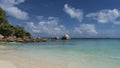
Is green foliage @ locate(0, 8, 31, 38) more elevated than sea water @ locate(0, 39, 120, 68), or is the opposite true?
green foliage @ locate(0, 8, 31, 38)

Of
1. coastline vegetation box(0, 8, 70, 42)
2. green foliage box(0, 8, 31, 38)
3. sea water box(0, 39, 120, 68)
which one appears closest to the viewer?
sea water box(0, 39, 120, 68)

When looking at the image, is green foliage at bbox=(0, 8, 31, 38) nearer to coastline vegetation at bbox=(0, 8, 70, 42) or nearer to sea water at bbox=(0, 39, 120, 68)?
coastline vegetation at bbox=(0, 8, 70, 42)

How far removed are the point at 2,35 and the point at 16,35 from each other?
3.86 metres

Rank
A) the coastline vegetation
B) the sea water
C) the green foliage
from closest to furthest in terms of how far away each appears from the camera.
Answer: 1. the sea water
2. the coastline vegetation
3. the green foliage

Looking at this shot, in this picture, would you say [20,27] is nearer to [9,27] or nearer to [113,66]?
[9,27]

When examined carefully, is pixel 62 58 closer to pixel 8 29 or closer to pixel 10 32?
pixel 8 29

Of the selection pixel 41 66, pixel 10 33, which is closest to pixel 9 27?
pixel 10 33

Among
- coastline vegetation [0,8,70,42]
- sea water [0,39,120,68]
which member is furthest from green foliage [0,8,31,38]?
sea water [0,39,120,68]

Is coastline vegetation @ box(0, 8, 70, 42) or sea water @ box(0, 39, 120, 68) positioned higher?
coastline vegetation @ box(0, 8, 70, 42)

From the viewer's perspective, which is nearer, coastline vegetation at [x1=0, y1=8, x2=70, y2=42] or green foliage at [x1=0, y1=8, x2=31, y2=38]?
coastline vegetation at [x1=0, y1=8, x2=70, y2=42]

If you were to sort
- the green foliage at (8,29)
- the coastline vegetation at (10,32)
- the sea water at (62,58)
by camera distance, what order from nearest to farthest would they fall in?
the sea water at (62,58)
the coastline vegetation at (10,32)
the green foliage at (8,29)

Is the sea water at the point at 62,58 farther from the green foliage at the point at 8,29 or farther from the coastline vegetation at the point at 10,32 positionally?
the green foliage at the point at 8,29

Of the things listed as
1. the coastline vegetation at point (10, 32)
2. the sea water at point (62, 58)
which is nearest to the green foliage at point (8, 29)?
the coastline vegetation at point (10, 32)

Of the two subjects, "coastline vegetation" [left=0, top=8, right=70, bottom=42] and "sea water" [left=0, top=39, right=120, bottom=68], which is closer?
"sea water" [left=0, top=39, right=120, bottom=68]
